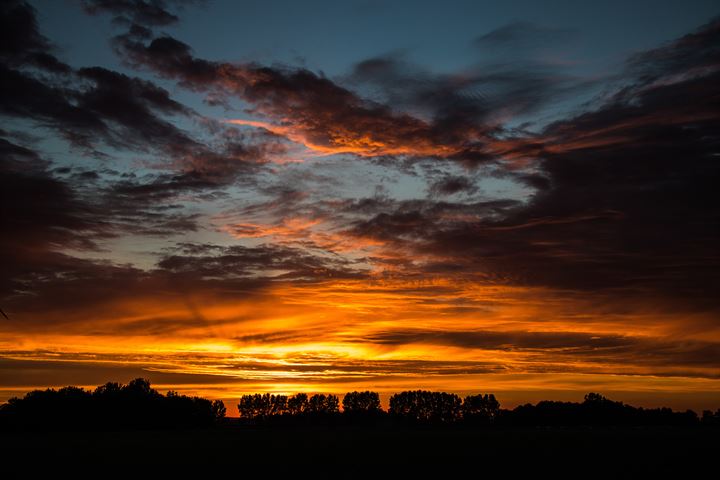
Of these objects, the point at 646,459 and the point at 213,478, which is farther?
the point at 646,459

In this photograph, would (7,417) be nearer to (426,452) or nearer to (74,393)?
(74,393)

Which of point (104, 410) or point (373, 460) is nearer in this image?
point (373, 460)

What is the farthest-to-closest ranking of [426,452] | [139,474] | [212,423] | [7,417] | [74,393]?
1. [212,423]
2. [74,393]
3. [7,417]
4. [426,452]
5. [139,474]

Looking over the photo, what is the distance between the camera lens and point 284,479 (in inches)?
1989

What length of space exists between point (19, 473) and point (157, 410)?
439 feet

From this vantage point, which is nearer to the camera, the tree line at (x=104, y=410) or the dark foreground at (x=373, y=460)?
the dark foreground at (x=373, y=460)

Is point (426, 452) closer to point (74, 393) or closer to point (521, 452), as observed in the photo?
point (521, 452)

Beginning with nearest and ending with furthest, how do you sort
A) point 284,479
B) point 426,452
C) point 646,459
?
point 284,479 → point 646,459 → point 426,452

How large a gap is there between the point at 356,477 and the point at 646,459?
113 feet

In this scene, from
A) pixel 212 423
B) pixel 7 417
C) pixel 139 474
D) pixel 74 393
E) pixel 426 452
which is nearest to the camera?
pixel 139 474

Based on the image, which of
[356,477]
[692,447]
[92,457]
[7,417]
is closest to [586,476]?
[356,477]

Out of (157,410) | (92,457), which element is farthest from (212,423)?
(92,457)

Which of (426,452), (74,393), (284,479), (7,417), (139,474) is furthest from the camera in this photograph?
(74,393)

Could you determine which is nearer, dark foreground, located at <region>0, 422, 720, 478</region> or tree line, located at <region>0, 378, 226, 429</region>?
dark foreground, located at <region>0, 422, 720, 478</region>
